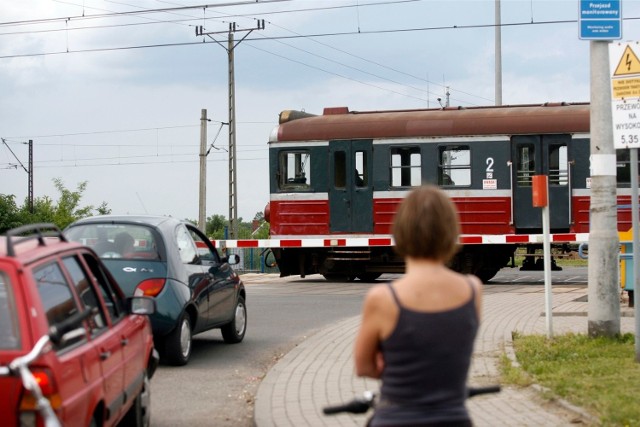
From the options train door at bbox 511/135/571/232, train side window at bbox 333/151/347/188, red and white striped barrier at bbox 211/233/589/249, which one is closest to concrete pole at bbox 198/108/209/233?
red and white striped barrier at bbox 211/233/589/249

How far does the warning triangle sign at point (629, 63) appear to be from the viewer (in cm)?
1041

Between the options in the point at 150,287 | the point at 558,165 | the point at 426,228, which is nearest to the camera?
the point at 426,228

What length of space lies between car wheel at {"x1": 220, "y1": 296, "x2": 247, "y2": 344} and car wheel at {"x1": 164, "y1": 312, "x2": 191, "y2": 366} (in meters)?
1.75

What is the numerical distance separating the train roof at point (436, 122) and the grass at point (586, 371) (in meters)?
11.8

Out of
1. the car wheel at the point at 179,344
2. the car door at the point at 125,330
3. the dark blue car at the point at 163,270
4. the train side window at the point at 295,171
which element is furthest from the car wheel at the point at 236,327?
the train side window at the point at 295,171

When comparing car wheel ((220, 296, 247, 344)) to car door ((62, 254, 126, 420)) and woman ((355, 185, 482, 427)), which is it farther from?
woman ((355, 185, 482, 427))

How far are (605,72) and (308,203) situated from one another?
46.1ft

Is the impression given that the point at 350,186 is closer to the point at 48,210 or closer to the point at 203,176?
the point at 203,176

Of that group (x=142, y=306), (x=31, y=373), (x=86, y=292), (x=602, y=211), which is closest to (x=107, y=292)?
(x=142, y=306)

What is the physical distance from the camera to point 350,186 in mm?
25000

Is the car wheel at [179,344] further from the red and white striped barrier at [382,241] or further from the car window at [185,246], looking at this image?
the red and white striped barrier at [382,241]

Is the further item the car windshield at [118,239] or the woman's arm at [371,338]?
the car windshield at [118,239]

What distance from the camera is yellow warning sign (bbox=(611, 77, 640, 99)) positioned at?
10.4 meters

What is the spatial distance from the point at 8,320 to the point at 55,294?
462 millimetres
